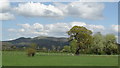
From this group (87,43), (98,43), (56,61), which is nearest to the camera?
(56,61)

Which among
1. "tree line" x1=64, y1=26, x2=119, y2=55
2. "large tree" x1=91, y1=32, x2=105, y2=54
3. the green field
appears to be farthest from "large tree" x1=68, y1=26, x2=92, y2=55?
the green field

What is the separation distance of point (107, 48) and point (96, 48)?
391 cm

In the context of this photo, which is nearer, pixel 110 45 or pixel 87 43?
pixel 87 43

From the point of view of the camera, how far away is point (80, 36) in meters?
63.9

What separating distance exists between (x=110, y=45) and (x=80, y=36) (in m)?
11.4

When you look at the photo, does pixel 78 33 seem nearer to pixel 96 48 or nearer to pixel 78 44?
pixel 78 44

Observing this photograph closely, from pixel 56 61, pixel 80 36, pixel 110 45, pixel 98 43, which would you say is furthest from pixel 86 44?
pixel 56 61

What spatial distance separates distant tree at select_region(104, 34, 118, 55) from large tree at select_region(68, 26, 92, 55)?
8.02 meters

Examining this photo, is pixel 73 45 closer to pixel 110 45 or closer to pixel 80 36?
pixel 80 36

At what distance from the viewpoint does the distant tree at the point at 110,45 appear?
6794 centimetres

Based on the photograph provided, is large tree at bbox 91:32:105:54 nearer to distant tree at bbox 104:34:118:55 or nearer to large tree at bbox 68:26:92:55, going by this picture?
distant tree at bbox 104:34:118:55

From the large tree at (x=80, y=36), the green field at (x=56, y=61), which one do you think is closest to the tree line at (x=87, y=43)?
the large tree at (x=80, y=36)

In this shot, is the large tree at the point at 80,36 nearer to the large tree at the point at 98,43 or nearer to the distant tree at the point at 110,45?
the large tree at the point at 98,43

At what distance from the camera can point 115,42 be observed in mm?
72188
